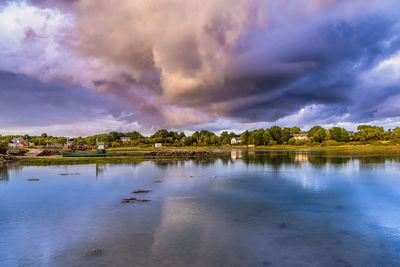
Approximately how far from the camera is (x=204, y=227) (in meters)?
14.4

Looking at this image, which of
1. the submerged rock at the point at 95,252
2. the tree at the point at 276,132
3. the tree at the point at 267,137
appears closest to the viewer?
the submerged rock at the point at 95,252

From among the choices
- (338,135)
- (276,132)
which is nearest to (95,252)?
(338,135)

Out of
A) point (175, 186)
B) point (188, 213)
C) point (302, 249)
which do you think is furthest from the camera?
point (175, 186)

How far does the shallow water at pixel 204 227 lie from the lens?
1070 centimetres

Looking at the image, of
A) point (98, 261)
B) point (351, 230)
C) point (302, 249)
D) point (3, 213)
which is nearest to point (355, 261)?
point (302, 249)

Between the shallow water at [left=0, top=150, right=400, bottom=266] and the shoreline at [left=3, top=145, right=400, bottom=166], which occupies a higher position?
the shoreline at [left=3, top=145, right=400, bottom=166]

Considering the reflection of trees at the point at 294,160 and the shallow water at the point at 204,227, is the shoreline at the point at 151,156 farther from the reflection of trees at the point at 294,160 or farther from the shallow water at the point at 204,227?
the shallow water at the point at 204,227

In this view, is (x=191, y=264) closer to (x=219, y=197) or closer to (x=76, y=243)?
(x=76, y=243)

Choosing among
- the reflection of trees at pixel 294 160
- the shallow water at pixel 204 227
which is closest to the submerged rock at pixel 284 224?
the shallow water at pixel 204 227

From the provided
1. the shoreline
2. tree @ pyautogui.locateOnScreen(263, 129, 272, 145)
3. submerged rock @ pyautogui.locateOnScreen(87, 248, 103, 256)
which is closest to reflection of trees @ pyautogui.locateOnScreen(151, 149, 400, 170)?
the shoreline

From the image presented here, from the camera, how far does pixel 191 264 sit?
396 inches

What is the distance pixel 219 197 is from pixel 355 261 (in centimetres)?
1281

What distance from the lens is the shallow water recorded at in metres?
10.7

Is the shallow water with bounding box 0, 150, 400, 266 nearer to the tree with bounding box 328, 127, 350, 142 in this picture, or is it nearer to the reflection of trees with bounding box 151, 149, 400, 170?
the reflection of trees with bounding box 151, 149, 400, 170
